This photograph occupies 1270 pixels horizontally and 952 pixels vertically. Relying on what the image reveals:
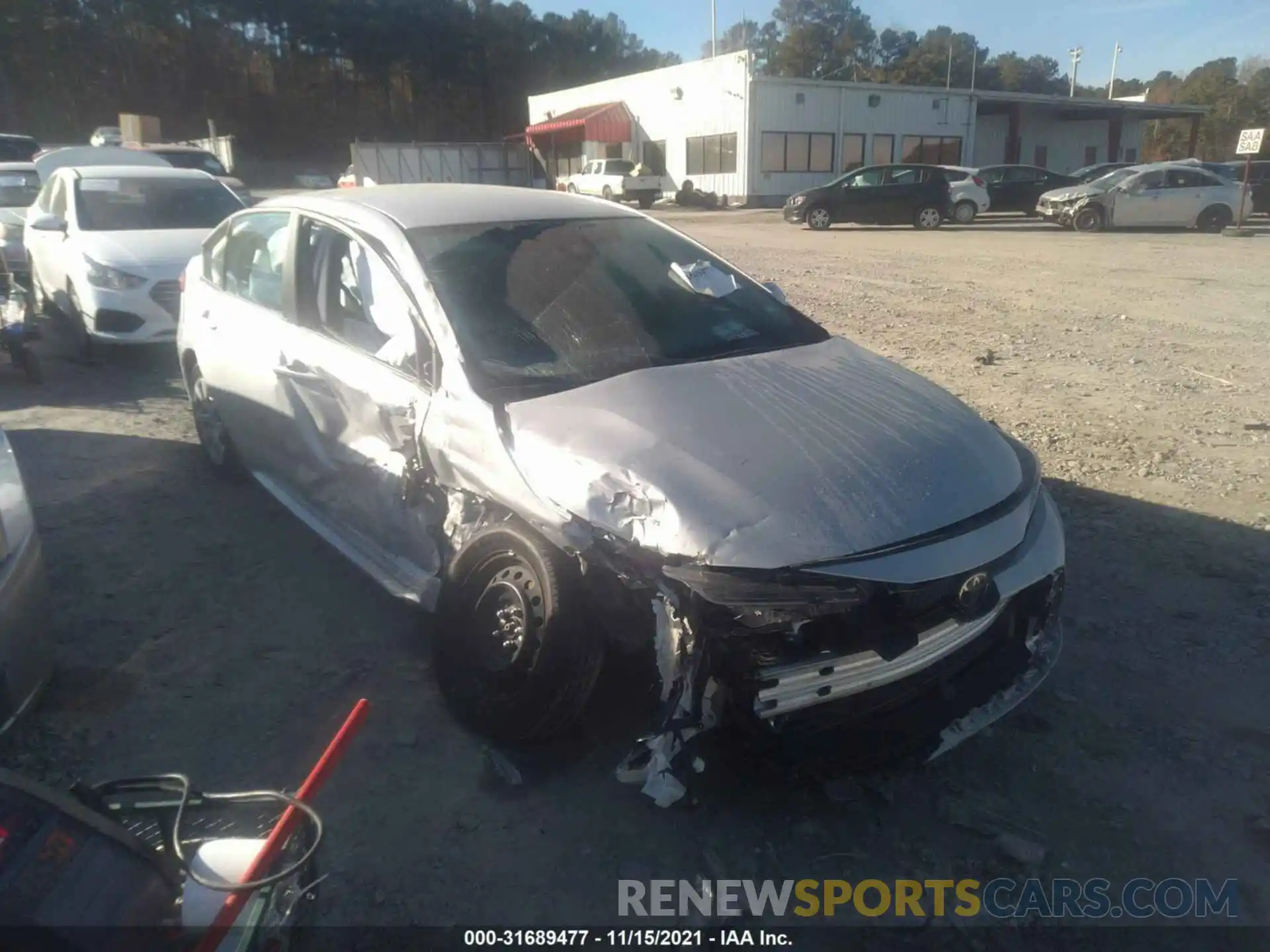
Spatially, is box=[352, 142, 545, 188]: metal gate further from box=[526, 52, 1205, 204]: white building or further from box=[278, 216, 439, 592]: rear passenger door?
box=[278, 216, 439, 592]: rear passenger door

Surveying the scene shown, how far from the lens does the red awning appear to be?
3912 cm

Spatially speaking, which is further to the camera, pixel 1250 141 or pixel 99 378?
pixel 1250 141

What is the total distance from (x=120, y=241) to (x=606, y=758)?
287 inches

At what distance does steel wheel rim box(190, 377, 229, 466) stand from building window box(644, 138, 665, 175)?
35006 mm

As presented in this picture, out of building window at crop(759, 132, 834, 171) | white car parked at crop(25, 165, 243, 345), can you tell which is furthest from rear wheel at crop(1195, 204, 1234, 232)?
white car parked at crop(25, 165, 243, 345)

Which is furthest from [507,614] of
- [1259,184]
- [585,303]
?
[1259,184]

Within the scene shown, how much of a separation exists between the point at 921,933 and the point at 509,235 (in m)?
2.85

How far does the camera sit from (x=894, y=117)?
120ft

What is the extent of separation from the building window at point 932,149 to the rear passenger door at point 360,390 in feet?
121

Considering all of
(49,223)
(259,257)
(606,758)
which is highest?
(49,223)

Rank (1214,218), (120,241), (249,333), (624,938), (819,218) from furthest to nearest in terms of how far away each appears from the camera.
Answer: (819,218), (1214,218), (120,241), (249,333), (624,938)

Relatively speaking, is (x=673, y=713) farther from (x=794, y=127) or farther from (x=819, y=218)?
(x=794, y=127)

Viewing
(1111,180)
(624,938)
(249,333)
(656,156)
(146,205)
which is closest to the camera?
(624,938)

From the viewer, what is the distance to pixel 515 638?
2930 mm
